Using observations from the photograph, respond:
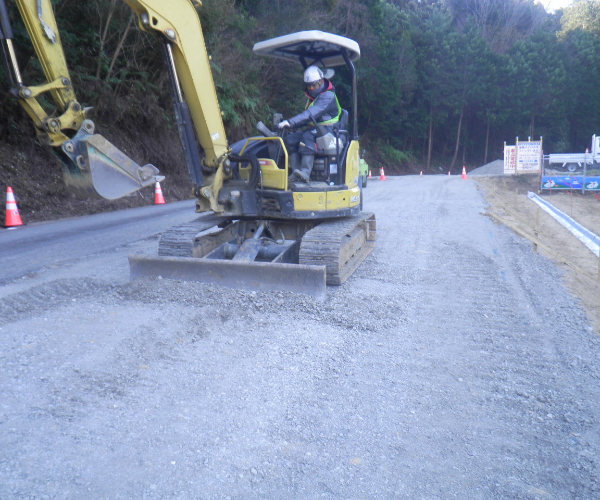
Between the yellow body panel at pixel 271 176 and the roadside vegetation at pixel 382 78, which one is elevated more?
the roadside vegetation at pixel 382 78

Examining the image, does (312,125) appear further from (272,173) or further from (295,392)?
(295,392)

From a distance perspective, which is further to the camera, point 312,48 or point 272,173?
point 312,48

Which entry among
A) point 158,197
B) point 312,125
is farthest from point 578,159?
point 312,125

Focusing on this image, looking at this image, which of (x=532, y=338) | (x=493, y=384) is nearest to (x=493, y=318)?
(x=532, y=338)

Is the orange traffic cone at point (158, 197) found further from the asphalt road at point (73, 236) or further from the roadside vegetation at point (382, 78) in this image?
the asphalt road at point (73, 236)

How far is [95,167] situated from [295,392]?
2944mm

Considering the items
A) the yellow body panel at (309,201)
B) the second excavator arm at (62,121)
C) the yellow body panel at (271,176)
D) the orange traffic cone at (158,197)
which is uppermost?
the second excavator arm at (62,121)

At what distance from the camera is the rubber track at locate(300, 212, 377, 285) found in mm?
5734

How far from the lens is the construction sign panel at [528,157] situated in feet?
88.4

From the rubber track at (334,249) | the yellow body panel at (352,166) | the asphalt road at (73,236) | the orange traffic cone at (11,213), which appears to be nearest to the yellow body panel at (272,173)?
the rubber track at (334,249)

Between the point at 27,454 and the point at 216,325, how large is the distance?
6.77ft

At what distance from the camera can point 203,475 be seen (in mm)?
2676

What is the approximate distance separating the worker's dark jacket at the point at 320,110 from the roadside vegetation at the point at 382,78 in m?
8.68

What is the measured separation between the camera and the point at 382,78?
3938 cm
